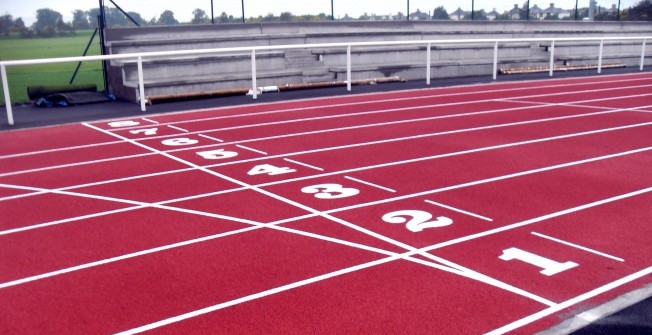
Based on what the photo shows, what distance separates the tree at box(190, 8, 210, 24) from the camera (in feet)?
71.8

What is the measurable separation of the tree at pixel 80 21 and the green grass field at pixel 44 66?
18.7 inches

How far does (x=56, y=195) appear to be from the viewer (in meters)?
7.11

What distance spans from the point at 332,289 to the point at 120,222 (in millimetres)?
2540

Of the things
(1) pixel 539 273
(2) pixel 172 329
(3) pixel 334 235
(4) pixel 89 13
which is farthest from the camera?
(4) pixel 89 13

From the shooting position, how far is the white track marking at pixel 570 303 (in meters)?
3.90

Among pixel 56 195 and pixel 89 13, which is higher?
pixel 89 13

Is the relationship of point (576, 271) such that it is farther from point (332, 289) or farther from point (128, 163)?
point (128, 163)

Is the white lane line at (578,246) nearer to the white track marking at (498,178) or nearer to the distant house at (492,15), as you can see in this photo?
the white track marking at (498,178)

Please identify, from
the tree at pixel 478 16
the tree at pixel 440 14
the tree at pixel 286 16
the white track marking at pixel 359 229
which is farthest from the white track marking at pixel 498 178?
the tree at pixel 478 16

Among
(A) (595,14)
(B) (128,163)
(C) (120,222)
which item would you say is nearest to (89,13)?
(B) (128,163)

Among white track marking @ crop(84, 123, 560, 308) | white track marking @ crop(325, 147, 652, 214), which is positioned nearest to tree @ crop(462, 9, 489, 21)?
white track marking @ crop(325, 147, 652, 214)

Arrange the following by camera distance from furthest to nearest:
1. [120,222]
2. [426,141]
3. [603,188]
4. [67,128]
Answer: [67,128] → [426,141] → [603,188] → [120,222]

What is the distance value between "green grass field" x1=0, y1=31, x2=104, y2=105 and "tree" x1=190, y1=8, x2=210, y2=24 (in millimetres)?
3658

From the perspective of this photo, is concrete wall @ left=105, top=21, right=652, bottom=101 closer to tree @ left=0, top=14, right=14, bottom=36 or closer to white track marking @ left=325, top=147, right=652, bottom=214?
white track marking @ left=325, top=147, right=652, bottom=214
